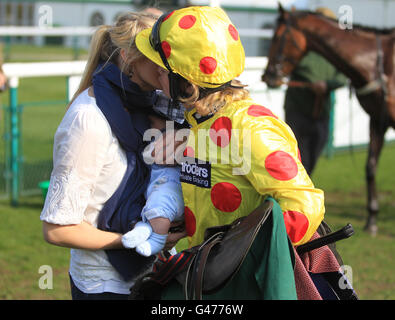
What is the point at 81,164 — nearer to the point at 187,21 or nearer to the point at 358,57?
the point at 187,21

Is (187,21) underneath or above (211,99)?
above

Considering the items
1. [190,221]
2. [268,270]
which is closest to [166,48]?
[190,221]

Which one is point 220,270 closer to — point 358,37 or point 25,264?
point 25,264

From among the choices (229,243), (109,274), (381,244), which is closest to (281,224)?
(229,243)

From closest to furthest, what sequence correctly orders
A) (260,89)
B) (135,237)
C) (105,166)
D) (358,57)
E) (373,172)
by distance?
(135,237), (105,166), (358,57), (373,172), (260,89)

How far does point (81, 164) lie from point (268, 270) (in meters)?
0.68

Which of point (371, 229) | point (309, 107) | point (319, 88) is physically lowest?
point (371, 229)

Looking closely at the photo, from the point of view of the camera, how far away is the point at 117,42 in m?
1.96

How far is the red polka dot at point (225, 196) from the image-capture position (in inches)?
67.9

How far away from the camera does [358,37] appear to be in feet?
18.8

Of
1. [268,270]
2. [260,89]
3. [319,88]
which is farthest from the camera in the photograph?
[260,89]

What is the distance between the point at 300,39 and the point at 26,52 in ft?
57.3

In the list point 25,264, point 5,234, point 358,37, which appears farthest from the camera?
point 358,37

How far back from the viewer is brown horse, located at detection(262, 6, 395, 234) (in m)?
5.56
